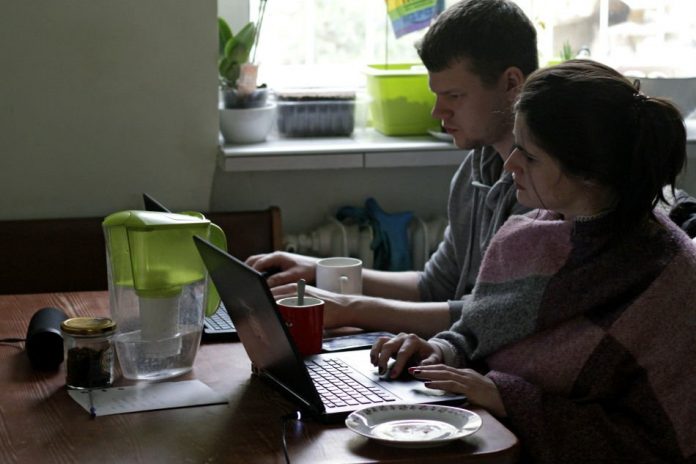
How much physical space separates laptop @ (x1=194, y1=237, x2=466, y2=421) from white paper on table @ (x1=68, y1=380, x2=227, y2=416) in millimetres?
99

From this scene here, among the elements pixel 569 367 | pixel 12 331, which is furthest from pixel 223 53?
pixel 569 367

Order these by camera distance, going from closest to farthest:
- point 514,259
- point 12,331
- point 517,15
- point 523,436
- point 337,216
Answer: point 523,436
point 514,259
point 12,331
point 517,15
point 337,216

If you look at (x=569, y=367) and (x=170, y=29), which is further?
(x=170, y=29)

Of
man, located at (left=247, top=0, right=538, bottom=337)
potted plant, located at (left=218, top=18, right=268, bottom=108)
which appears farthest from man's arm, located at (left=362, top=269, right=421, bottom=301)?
potted plant, located at (left=218, top=18, right=268, bottom=108)

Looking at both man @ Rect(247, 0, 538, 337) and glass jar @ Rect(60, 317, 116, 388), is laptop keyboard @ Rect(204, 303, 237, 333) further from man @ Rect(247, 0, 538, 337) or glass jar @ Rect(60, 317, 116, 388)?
glass jar @ Rect(60, 317, 116, 388)

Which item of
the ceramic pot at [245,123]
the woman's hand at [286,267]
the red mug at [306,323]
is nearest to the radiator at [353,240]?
the ceramic pot at [245,123]

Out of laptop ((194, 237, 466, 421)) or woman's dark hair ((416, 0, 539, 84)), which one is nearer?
laptop ((194, 237, 466, 421))

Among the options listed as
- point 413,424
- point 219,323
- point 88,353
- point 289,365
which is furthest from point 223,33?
point 413,424

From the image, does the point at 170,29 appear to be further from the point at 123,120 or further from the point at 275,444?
the point at 275,444

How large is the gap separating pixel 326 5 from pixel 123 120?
0.71 m

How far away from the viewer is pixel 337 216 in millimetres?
2947

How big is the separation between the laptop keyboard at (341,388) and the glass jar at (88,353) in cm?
31

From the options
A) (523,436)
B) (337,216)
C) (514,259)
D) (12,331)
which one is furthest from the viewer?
(337,216)

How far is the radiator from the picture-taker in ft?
9.44
